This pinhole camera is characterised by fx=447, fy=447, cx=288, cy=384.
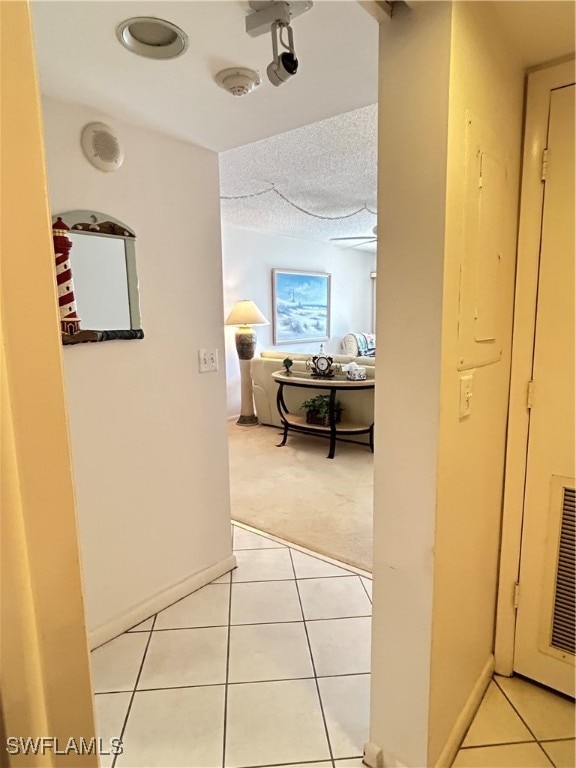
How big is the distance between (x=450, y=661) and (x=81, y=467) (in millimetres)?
1438

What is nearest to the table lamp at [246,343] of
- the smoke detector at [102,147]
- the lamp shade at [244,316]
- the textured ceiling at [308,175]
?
the lamp shade at [244,316]

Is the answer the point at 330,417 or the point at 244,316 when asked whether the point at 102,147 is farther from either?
the point at 244,316

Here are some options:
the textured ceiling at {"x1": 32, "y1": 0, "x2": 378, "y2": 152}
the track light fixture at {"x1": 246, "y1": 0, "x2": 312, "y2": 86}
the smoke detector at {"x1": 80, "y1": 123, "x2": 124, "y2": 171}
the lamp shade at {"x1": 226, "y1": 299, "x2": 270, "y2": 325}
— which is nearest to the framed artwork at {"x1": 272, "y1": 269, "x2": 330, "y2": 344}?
the lamp shade at {"x1": 226, "y1": 299, "x2": 270, "y2": 325}

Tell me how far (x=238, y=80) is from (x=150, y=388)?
120cm

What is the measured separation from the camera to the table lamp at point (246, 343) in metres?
5.15

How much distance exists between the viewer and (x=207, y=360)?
85.6 inches

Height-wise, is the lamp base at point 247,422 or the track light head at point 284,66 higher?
the track light head at point 284,66

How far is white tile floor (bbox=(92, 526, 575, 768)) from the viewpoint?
1.38 metres

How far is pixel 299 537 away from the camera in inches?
107

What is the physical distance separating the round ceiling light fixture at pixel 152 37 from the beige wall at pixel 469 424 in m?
0.74

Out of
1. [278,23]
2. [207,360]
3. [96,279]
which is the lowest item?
[207,360]

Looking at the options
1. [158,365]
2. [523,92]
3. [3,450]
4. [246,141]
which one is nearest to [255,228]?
[246,141]

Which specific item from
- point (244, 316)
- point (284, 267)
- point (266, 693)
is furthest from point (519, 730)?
point (284, 267)

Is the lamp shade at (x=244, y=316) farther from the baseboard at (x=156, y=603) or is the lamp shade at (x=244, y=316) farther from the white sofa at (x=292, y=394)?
the baseboard at (x=156, y=603)
